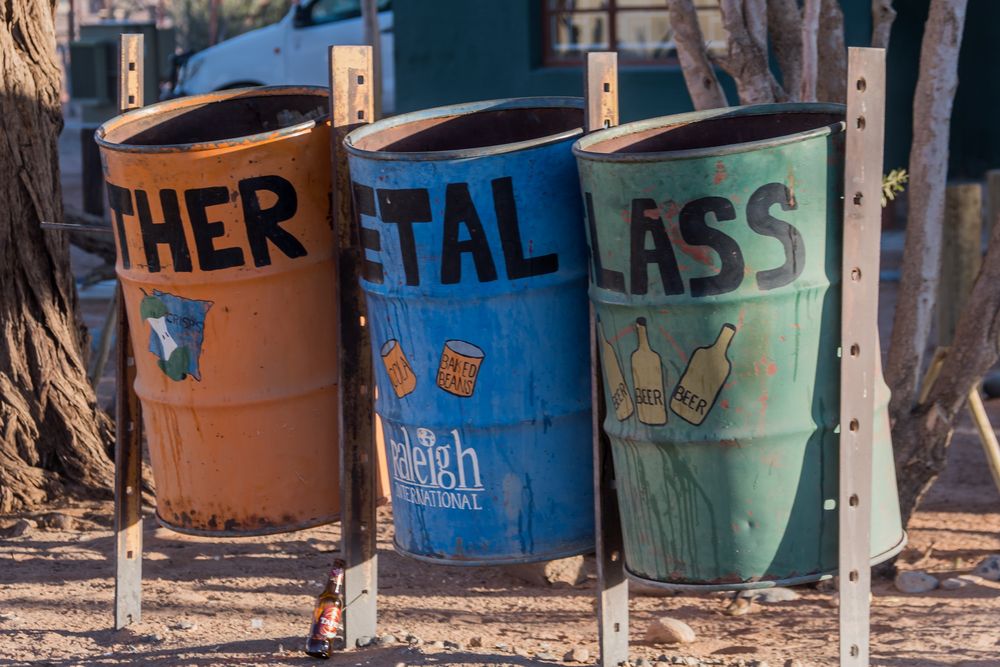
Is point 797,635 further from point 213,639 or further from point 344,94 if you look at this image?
Answer: point 344,94

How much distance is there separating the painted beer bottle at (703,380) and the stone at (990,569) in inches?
72.4

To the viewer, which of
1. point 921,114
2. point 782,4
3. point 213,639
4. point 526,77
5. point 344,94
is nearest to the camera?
point 344,94

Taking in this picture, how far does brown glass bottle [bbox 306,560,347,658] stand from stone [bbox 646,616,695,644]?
2.86 ft

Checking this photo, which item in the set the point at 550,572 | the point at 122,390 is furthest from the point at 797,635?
the point at 122,390

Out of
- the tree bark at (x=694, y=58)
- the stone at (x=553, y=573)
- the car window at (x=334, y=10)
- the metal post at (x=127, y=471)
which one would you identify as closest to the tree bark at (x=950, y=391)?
the tree bark at (x=694, y=58)

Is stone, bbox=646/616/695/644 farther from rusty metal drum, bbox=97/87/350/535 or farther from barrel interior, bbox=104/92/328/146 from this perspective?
barrel interior, bbox=104/92/328/146

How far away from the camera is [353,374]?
140 inches

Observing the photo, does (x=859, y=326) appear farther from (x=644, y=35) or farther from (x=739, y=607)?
(x=644, y=35)

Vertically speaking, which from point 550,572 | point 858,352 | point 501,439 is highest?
point 858,352

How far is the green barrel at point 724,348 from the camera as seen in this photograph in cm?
277

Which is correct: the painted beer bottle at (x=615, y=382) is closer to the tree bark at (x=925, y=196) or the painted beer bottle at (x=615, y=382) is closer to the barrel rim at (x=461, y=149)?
the barrel rim at (x=461, y=149)

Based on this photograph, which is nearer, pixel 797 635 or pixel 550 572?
pixel 797 635

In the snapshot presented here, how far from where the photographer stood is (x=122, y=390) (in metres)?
3.88

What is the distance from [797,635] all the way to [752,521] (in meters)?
1.03
